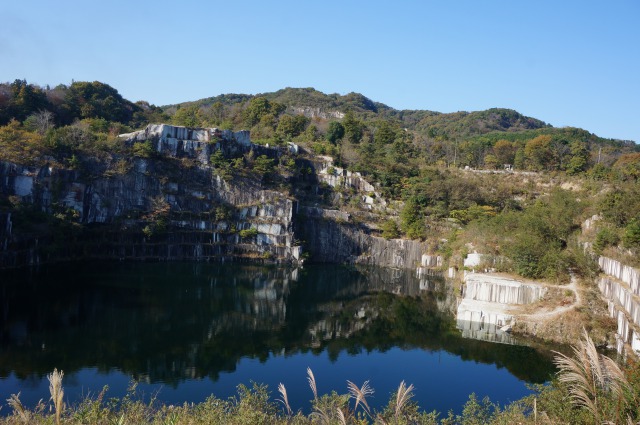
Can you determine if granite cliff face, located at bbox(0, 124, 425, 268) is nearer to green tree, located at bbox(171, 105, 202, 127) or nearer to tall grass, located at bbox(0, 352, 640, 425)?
green tree, located at bbox(171, 105, 202, 127)

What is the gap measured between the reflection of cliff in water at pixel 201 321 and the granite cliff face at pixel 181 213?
13.0 ft

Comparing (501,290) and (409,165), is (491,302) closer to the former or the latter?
(501,290)

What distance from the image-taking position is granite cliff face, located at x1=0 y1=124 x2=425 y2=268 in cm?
3797

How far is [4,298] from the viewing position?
25656mm

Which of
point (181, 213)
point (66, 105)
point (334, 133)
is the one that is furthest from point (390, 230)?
point (66, 105)

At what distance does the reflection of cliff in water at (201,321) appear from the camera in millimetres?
19859

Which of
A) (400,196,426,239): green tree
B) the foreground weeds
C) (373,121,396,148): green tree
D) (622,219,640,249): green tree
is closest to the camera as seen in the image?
the foreground weeds

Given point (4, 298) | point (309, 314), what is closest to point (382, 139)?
point (309, 314)

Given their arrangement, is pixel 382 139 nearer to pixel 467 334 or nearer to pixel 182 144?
pixel 182 144

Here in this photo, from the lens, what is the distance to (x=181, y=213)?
44031mm

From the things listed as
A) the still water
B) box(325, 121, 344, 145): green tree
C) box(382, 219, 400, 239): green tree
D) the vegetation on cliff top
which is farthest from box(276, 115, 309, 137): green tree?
the still water

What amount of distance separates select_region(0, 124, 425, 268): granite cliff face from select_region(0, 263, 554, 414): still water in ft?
17.0

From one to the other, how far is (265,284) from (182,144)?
18983mm

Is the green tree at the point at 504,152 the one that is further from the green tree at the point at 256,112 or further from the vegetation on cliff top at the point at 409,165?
the green tree at the point at 256,112
